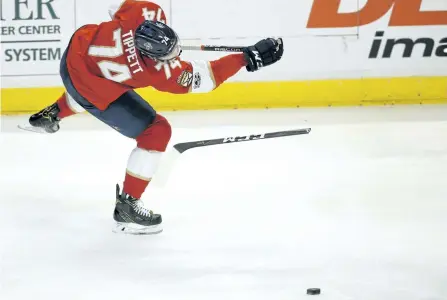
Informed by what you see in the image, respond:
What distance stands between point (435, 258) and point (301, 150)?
2021 millimetres

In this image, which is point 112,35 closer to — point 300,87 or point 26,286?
point 26,286

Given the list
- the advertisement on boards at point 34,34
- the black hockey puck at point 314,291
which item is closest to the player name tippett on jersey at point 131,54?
the black hockey puck at point 314,291

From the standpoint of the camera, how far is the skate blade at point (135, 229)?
3973 millimetres

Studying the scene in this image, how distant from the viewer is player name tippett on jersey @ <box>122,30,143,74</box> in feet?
12.0

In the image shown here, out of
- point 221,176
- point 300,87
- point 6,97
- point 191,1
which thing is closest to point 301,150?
point 221,176

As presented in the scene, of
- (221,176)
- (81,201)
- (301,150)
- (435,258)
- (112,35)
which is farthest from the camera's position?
(301,150)

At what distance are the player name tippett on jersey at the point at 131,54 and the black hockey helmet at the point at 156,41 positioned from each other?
0.13 ft

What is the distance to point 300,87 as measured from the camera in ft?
21.6

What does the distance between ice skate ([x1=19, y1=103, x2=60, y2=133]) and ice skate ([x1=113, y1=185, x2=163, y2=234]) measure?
2.15 feet

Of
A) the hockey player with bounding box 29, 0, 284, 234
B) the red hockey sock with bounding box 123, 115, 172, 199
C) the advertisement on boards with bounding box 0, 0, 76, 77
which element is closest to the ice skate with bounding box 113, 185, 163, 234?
the hockey player with bounding box 29, 0, 284, 234

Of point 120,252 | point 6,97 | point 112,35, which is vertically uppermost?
point 112,35

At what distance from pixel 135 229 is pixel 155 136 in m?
0.40

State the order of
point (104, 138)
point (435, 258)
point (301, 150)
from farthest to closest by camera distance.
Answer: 1. point (104, 138)
2. point (301, 150)
3. point (435, 258)

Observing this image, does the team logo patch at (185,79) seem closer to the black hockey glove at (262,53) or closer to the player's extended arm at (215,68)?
the player's extended arm at (215,68)
